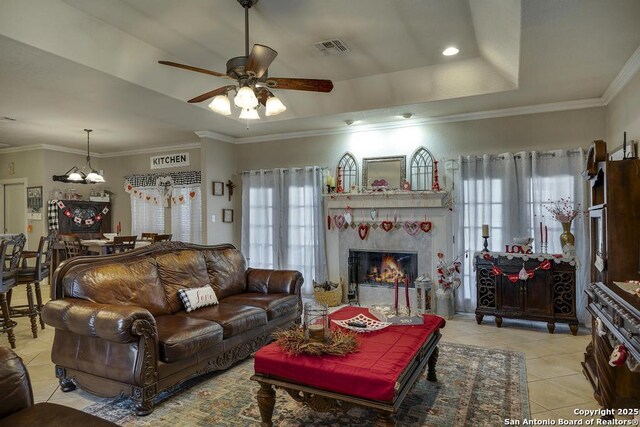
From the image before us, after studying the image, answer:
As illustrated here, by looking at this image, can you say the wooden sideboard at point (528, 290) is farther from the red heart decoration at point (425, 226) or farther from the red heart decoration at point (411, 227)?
the red heart decoration at point (411, 227)

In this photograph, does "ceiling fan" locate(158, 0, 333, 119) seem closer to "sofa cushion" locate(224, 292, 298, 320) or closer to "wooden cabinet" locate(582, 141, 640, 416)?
"sofa cushion" locate(224, 292, 298, 320)

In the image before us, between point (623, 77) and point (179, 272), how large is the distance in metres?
4.57

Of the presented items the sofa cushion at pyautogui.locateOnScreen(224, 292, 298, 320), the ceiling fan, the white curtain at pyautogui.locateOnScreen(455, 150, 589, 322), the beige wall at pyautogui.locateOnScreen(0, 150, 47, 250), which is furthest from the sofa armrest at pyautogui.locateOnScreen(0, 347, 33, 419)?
the beige wall at pyautogui.locateOnScreen(0, 150, 47, 250)

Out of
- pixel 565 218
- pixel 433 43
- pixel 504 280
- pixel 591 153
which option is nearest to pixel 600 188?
pixel 591 153

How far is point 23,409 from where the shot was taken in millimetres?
1634

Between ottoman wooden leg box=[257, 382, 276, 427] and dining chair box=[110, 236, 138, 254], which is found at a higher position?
dining chair box=[110, 236, 138, 254]

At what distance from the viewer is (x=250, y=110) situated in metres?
3.04

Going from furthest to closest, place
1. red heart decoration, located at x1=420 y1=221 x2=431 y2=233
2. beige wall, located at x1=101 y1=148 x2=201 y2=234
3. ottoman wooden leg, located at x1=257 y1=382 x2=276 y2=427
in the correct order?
1. beige wall, located at x1=101 y1=148 x2=201 y2=234
2. red heart decoration, located at x1=420 y1=221 x2=431 y2=233
3. ottoman wooden leg, located at x1=257 y1=382 x2=276 y2=427

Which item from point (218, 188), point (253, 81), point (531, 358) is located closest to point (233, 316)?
point (253, 81)

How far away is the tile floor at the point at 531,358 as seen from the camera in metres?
2.69

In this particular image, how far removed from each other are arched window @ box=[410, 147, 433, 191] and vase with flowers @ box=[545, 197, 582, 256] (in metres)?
1.48

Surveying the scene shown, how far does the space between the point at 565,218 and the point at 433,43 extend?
2419mm

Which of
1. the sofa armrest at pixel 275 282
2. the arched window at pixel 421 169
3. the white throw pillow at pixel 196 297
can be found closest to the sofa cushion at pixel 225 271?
the sofa armrest at pixel 275 282

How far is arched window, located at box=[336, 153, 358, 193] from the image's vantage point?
5812 millimetres
